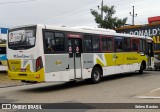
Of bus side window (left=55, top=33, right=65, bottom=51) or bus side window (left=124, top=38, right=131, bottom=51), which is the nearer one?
bus side window (left=55, top=33, right=65, bottom=51)

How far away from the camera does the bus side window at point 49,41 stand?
14229 millimetres

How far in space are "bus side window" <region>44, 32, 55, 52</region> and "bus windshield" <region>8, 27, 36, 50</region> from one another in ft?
1.91

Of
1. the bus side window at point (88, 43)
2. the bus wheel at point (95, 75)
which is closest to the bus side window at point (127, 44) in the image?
the bus wheel at point (95, 75)

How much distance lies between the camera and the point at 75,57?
15883mm

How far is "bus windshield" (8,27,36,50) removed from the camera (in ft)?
46.3

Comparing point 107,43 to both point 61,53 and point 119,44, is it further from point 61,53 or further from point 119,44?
point 61,53

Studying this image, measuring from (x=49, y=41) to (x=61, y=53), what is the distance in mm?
932

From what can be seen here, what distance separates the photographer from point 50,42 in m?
14.4

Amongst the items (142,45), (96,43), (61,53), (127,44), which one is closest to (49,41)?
(61,53)

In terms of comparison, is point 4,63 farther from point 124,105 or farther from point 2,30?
point 124,105

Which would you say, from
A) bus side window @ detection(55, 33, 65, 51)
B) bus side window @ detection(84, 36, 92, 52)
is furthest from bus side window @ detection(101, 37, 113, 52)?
bus side window @ detection(55, 33, 65, 51)

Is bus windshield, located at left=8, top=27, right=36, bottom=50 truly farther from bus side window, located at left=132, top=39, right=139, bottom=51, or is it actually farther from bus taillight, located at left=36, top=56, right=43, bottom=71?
bus side window, located at left=132, top=39, right=139, bottom=51

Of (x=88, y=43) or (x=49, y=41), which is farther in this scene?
(x=88, y=43)

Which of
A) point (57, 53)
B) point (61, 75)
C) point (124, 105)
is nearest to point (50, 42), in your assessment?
point (57, 53)
